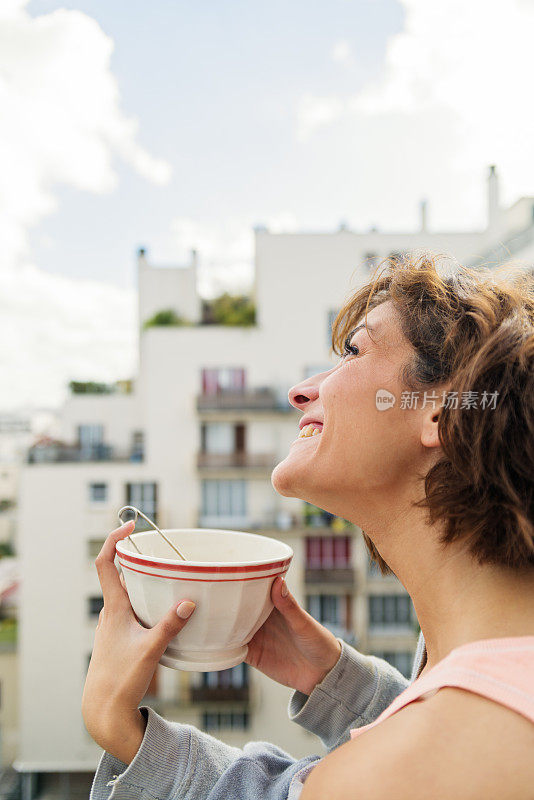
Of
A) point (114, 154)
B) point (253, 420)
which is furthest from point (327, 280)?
point (114, 154)

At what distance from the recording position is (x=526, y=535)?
30 centimetres

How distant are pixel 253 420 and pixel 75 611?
304 centimetres

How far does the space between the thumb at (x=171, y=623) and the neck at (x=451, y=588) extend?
5.4 inches

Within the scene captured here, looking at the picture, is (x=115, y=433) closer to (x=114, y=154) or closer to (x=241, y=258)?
(x=241, y=258)

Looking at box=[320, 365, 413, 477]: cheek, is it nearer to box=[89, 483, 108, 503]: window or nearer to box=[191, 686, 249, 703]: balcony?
box=[89, 483, 108, 503]: window

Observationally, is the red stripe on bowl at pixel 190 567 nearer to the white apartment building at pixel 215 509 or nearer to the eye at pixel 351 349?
the eye at pixel 351 349

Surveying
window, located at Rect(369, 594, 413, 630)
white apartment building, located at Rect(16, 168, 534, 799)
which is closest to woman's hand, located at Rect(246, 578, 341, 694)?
white apartment building, located at Rect(16, 168, 534, 799)

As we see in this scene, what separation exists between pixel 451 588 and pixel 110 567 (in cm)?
24

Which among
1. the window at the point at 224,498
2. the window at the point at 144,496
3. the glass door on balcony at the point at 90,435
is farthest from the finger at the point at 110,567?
the glass door on balcony at the point at 90,435

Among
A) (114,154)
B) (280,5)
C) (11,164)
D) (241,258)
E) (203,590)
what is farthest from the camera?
(241,258)

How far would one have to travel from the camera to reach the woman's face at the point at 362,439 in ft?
1.21

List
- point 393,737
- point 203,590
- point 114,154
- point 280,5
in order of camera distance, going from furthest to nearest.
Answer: point 114,154 → point 280,5 → point 203,590 → point 393,737

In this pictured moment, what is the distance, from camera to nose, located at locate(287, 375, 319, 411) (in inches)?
17.1

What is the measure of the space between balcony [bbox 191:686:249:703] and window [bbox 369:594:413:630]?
1701mm
